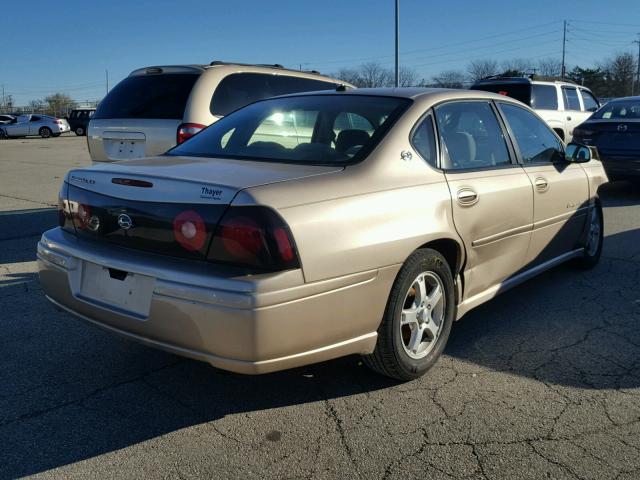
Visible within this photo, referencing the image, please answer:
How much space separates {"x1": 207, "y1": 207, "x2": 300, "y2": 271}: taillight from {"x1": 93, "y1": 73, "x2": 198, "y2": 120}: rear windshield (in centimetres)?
403

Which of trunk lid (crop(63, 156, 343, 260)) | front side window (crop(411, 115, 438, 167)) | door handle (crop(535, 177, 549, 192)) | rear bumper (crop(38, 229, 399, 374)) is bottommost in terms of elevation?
rear bumper (crop(38, 229, 399, 374))

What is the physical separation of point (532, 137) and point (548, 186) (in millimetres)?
432

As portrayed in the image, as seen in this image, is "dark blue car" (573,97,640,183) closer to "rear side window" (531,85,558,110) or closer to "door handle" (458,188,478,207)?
"rear side window" (531,85,558,110)

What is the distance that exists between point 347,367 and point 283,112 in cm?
171

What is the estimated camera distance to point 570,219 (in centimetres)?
Result: 488

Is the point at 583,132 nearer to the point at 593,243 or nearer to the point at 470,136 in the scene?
the point at 593,243

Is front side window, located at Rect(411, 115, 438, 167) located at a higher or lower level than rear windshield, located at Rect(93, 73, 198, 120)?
lower

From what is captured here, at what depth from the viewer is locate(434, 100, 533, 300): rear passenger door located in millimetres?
3602

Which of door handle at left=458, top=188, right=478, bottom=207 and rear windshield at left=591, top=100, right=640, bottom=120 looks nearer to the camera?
door handle at left=458, top=188, right=478, bottom=207

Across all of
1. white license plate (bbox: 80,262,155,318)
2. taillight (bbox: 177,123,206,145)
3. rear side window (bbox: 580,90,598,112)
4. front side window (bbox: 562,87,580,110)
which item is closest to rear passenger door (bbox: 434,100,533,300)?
white license plate (bbox: 80,262,155,318)

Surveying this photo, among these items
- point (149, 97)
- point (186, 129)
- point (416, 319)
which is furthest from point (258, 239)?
point (149, 97)

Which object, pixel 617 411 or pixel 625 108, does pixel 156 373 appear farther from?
pixel 625 108

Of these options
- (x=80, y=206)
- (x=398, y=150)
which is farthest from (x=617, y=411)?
(x=80, y=206)

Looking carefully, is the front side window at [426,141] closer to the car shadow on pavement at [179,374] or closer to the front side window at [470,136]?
the front side window at [470,136]
